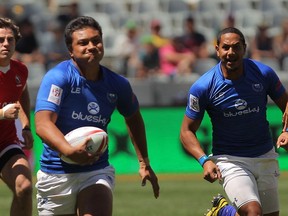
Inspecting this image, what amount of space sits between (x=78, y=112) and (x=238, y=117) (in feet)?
5.52

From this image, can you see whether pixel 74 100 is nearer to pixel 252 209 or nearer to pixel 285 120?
pixel 252 209

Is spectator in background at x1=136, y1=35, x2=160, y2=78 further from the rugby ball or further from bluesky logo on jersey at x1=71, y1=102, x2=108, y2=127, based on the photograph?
the rugby ball

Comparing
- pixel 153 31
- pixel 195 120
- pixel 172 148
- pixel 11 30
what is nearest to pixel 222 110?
pixel 195 120

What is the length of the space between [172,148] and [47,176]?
1046 cm

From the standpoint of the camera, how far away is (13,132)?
9742mm

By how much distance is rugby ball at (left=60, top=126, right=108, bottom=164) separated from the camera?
25.3ft

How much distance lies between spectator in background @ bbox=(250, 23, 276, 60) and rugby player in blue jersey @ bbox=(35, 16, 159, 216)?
13.3 meters

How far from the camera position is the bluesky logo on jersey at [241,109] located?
8.99m

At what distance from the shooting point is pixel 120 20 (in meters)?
24.4

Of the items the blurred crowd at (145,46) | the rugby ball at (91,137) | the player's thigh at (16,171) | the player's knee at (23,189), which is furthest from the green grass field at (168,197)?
the rugby ball at (91,137)

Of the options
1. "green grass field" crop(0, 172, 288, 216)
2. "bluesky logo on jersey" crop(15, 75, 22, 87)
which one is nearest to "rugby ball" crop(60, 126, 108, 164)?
"bluesky logo on jersey" crop(15, 75, 22, 87)

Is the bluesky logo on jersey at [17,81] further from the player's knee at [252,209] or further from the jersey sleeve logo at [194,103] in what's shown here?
the player's knee at [252,209]

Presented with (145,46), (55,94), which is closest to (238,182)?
(55,94)

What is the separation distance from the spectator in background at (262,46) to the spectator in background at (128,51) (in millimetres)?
2549
